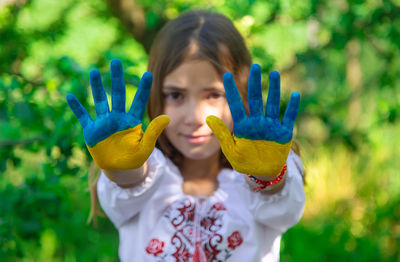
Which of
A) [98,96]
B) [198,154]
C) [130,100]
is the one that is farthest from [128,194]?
[130,100]

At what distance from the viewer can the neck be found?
1.41 meters

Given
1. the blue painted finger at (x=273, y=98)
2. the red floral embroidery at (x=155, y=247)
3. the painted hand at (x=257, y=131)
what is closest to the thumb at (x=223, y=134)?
the painted hand at (x=257, y=131)

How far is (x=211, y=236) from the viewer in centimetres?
124

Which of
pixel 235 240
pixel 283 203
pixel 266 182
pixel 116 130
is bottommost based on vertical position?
pixel 235 240

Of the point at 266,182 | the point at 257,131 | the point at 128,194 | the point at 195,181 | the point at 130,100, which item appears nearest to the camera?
the point at 257,131

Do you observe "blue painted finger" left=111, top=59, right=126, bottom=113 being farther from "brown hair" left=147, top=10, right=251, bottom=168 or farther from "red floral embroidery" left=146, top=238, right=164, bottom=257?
"red floral embroidery" left=146, top=238, right=164, bottom=257

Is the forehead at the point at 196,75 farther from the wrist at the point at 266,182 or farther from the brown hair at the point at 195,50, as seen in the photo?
the wrist at the point at 266,182

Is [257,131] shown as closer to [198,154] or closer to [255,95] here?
[255,95]

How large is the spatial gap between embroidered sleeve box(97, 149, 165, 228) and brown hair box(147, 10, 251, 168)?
165 mm

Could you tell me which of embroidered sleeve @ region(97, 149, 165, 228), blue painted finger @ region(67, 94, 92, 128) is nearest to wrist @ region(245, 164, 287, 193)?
embroidered sleeve @ region(97, 149, 165, 228)

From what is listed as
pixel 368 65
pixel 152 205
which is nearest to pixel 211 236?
pixel 152 205

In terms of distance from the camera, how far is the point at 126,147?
99cm

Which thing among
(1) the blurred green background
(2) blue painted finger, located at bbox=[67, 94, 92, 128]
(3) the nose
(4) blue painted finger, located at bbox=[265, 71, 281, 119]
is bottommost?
(1) the blurred green background

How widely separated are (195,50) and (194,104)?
0.56ft
